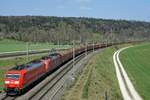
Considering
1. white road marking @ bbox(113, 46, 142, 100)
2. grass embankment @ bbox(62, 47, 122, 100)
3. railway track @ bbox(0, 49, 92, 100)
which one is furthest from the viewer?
white road marking @ bbox(113, 46, 142, 100)

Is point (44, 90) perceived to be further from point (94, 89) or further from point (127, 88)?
point (127, 88)

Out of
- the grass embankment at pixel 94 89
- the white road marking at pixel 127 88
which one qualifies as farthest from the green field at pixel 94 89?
the white road marking at pixel 127 88

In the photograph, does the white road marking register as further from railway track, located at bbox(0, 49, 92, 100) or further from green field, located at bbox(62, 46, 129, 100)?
railway track, located at bbox(0, 49, 92, 100)

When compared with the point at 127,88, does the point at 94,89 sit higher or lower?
higher

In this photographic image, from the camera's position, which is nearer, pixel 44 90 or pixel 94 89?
pixel 44 90

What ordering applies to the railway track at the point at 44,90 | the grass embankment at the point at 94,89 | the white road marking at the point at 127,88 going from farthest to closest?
the white road marking at the point at 127,88 → the railway track at the point at 44,90 → the grass embankment at the point at 94,89

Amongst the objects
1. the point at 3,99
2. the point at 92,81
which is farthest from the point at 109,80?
the point at 3,99

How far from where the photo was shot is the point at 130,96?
40875mm

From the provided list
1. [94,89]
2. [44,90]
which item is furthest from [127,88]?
[44,90]

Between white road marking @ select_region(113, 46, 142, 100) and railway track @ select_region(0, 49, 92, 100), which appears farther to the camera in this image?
white road marking @ select_region(113, 46, 142, 100)

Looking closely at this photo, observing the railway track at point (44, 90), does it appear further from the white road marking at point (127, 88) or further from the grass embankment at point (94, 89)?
the white road marking at point (127, 88)

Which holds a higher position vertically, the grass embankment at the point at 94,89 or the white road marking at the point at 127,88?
the grass embankment at the point at 94,89

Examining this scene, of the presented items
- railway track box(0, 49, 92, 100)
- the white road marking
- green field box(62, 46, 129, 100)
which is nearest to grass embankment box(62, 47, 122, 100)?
green field box(62, 46, 129, 100)

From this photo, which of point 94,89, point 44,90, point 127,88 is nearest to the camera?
point 44,90
